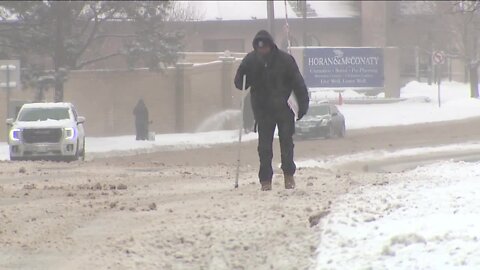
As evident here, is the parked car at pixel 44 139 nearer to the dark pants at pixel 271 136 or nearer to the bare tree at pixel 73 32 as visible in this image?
the bare tree at pixel 73 32

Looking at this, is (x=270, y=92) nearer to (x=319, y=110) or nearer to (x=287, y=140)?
(x=287, y=140)

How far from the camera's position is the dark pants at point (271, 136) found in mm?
9688

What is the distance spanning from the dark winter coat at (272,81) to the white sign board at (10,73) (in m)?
23.2

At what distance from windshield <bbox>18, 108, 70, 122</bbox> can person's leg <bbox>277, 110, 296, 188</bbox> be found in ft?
53.9

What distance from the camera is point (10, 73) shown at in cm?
3170

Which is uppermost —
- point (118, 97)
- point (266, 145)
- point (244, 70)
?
point (244, 70)

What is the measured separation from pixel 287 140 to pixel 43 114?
16.9 m

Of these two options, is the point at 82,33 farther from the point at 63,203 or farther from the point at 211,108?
the point at 63,203

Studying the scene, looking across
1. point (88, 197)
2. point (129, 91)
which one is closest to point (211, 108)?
point (129, 91)

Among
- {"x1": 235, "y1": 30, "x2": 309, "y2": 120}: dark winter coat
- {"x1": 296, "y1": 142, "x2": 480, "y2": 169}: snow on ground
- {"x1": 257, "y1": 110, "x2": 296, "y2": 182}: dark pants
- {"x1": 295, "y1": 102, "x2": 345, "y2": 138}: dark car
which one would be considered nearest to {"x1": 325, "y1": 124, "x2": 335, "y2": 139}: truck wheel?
{"x1": 295, "y1": 102, "x2": 345, "y2": 138}: dark car

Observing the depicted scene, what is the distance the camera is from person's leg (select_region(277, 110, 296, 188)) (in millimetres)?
9680

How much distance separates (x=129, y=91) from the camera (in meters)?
43.0

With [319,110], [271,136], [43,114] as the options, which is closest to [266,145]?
[271,136]

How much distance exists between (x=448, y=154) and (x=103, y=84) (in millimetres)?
20694
